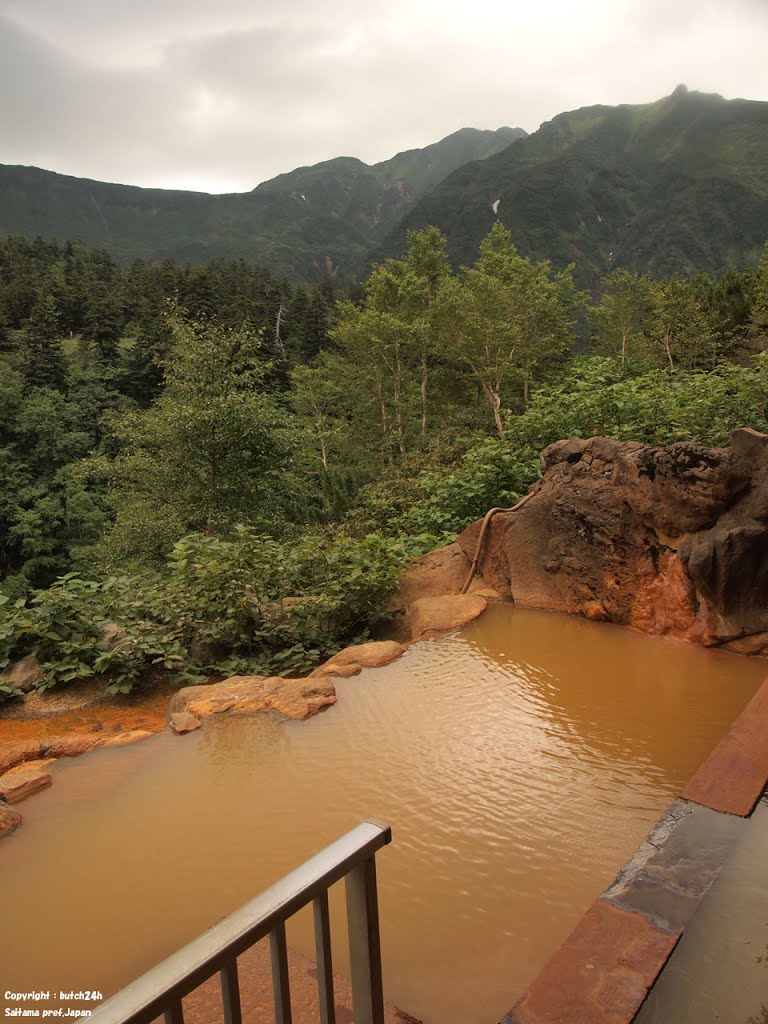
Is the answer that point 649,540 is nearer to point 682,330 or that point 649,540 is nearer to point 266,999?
point 266,999

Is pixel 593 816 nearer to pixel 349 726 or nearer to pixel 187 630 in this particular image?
pixel 349 726

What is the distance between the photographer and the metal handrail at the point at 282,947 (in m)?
0.75

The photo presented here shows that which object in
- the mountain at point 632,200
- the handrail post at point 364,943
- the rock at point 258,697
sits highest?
the mountain at point 632,200

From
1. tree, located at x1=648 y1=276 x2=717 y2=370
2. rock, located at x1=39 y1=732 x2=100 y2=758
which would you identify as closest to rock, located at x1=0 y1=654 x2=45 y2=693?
rock, located at x1=39 y1=732 x2=100 y2=758

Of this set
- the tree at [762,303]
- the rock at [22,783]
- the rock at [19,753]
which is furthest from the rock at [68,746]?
the tree at [762,303]

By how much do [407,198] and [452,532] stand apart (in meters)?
160

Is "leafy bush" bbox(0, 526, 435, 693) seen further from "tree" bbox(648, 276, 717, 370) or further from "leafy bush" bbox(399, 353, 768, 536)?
"tree" bbox(648, 276, 717, 370)

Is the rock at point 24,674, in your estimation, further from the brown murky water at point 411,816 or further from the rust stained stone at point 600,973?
the rust stained stone at point 600,973

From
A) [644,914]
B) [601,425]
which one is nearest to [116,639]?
[644,914]

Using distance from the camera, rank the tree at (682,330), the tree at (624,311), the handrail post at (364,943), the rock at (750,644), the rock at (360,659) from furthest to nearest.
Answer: the tree at (624,311), the tree at (682,330), the rock at (360,659), the rock at (750,644), the handrail post at (364,943)

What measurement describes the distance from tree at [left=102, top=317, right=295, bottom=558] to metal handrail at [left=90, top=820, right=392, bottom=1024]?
8.10 meters

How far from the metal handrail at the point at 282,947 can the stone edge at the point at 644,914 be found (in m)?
0.65

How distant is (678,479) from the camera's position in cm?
466

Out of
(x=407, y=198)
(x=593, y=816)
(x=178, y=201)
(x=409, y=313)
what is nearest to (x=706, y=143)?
(x=407, y=198)
